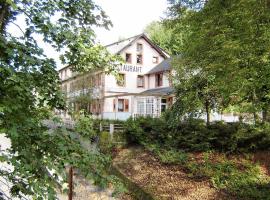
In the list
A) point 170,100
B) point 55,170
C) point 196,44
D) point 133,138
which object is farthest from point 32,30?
point 170,100

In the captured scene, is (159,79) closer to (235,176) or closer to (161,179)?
(161,179)

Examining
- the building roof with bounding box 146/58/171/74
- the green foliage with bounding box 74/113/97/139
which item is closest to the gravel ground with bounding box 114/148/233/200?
the green foliage with bounding box 74/113/97/139

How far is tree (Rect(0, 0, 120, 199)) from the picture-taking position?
3.32 m

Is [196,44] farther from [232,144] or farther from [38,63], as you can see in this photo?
[38,63]

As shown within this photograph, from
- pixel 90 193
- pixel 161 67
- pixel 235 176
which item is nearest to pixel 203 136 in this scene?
pixel 235 176

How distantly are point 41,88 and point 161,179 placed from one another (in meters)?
12.6

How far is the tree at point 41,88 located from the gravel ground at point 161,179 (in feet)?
33.4

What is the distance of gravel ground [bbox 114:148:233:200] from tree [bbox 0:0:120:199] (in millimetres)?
10166

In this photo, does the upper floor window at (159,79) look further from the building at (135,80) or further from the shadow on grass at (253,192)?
the shadow on grass at (253,192)

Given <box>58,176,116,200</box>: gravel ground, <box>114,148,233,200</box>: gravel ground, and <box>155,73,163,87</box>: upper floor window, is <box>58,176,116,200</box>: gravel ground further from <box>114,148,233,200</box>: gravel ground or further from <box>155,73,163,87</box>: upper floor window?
<box>155,73,163,87</box>: upper floor window

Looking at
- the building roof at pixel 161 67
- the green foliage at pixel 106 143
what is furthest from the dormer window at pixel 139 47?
the green foliage at pixel 106 143

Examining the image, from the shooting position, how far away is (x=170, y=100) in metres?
37.9

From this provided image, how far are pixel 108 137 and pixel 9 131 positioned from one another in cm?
1987

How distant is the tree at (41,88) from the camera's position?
3318 mm
